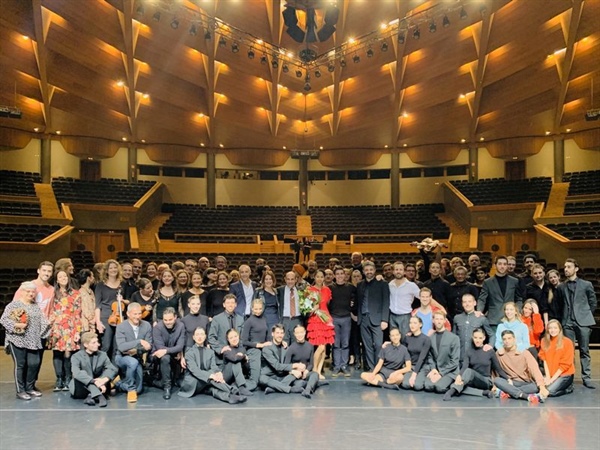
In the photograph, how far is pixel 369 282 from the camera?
26.0ft

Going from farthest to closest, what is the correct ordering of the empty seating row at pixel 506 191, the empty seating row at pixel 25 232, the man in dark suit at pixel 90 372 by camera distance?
the empty seating row at pixel 506 191 → the empty seating row at pixel 25 232 → the man in dark suit at pixel 90 372

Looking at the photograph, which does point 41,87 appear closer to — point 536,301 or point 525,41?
point 525,41

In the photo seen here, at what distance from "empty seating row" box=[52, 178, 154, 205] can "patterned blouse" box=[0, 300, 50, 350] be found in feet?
52.5

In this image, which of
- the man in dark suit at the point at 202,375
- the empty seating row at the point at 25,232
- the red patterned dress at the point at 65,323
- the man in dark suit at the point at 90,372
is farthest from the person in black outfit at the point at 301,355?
the empty seating row at the point at 25,232

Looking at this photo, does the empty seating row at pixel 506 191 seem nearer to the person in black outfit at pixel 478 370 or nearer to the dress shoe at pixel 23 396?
the person in black outfit at pixel 478 370

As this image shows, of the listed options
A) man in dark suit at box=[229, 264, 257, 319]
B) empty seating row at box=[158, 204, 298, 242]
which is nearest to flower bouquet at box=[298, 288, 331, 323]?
man in dark suit at box=[229, 264, 257, 319]

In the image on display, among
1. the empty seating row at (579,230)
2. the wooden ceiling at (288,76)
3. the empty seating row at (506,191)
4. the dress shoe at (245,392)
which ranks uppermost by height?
the wooden ceiling at (288,76)

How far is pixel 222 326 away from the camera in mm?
7078

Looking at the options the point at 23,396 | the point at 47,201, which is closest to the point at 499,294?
the point at 23,396

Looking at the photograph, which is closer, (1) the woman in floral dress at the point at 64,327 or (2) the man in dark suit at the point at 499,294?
(1) the woman in floral dress at the point at 64,327

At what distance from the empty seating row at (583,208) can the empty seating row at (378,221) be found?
4476mm

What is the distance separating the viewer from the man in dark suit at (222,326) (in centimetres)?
695

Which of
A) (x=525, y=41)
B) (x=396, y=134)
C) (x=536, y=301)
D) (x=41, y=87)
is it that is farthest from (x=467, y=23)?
(x=41, y=87)

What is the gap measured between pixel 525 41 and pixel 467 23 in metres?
1.94
